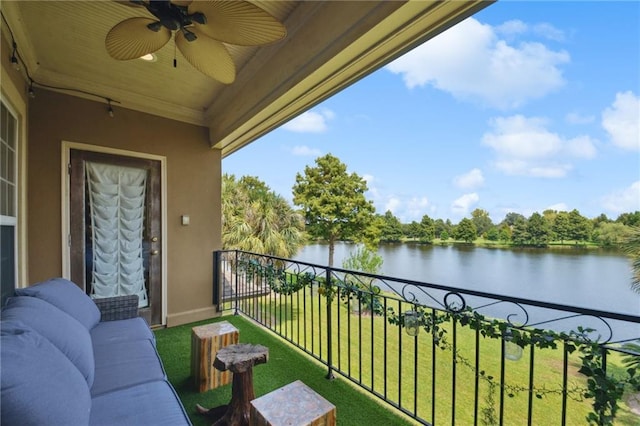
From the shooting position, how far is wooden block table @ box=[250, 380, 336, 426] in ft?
3.86

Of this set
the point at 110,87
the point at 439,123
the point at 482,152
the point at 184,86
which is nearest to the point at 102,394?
the point at 184,86

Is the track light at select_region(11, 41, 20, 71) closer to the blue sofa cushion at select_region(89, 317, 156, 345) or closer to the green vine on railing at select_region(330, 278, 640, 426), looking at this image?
the blue sofa cushion at select_region(89, 317, 156, 345)

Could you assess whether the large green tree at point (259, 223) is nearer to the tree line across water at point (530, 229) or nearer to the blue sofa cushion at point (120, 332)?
the tree line across water at point (530, 229)

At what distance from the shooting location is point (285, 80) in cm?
220

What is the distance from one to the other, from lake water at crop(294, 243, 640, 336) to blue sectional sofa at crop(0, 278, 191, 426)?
5.26 ft

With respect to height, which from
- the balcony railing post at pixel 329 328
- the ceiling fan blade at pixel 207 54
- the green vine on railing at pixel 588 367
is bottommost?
the balcony railing post at pixel 329 328

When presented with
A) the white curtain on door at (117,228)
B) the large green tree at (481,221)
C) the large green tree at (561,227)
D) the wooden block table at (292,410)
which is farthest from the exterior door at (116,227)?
the large green tree at (481,221)

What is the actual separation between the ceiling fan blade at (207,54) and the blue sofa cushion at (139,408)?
5.96 ft

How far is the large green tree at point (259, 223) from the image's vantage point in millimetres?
7789

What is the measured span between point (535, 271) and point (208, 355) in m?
5.83

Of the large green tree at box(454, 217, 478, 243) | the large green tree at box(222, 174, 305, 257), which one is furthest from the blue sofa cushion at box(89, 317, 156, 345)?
the large green tree at box(454, 217, 478, 243)

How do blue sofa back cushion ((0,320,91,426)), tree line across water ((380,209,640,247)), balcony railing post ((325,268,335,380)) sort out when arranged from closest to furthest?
blue sofa back cushion ((0,320,91,426)), balcony railing post ((325,268,335,380)), tree line across water ((380,209,640,247))

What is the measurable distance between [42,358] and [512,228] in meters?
6.97

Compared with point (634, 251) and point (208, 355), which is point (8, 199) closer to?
point (208, 355)
